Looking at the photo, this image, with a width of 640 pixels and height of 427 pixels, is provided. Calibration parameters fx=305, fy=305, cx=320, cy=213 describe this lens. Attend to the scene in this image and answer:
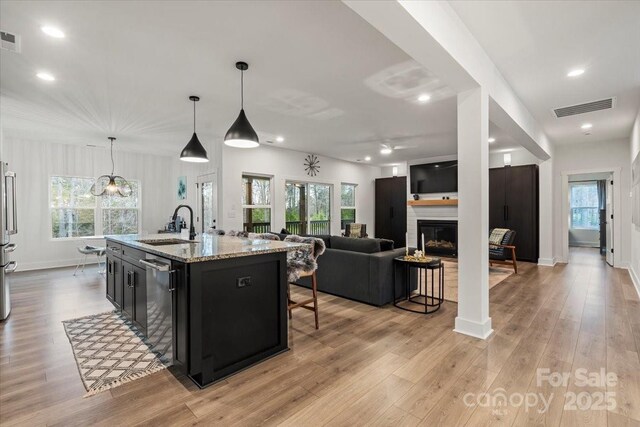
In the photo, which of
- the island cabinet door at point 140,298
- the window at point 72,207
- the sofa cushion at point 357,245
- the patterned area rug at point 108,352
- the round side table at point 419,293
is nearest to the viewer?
the patterned area rug at point 108,352

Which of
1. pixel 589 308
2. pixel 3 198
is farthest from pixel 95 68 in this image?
pixel 589 308

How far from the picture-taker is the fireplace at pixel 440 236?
791cm

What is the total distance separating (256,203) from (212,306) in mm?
4721

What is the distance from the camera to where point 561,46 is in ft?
9.10

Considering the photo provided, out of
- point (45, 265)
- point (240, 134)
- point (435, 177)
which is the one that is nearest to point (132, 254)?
point (240, 134)

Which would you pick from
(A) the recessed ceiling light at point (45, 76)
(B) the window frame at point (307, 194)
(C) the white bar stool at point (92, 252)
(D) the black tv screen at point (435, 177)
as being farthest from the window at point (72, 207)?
(D) the black tv screen at point (435, 177)

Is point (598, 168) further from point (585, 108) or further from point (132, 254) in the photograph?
point (132, 254)

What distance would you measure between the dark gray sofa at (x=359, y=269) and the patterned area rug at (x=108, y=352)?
2.34 meters

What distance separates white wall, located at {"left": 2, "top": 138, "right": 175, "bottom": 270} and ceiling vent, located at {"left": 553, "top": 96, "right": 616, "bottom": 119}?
8659mm

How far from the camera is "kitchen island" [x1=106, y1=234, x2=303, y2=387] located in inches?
81.7

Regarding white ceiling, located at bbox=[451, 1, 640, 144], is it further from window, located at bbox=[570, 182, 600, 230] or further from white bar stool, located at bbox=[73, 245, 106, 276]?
window, located at bbox=[570, 182, 600, 230]

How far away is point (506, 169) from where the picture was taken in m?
7.21

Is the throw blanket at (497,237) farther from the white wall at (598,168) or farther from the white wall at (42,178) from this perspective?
the white wall at (42,178)

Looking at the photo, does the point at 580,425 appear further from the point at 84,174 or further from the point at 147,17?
the point at 84,174
